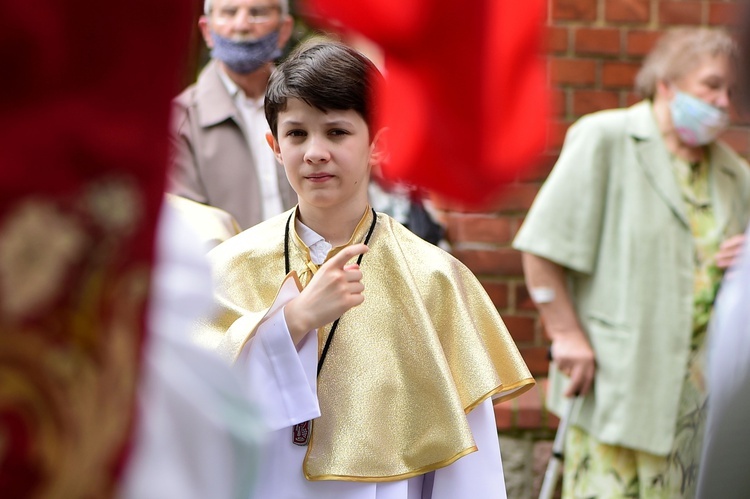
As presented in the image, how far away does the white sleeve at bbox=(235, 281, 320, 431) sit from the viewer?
236cm

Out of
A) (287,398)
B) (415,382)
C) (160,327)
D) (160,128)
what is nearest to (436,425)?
(415,382)

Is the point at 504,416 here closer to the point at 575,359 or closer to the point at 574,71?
the point at 575,359

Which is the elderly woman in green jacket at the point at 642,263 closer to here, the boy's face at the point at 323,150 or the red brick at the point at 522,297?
the red brick at the point at 522,297

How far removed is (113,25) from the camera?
2.77 feet

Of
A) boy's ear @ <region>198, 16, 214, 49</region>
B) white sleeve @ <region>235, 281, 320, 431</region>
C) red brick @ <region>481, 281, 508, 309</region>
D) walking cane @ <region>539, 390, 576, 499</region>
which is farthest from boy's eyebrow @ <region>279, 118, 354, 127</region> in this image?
red brick @ <region>481, 281, 508, 309</region>

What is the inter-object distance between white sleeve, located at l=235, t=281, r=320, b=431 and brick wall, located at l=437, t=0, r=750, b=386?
93.2 inches

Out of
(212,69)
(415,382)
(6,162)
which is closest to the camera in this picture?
(6,162)

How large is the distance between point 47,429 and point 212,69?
315cm

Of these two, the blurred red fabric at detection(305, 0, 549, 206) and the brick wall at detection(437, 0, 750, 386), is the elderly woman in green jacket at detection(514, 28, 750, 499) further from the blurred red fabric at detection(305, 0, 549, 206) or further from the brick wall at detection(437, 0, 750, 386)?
the blurred red fabric at detection(305, 0, 549, 206)

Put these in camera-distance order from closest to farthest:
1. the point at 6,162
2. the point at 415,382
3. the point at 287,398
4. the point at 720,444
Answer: the point at 6,162
the point at 720,444
the point at 287,398
the point at 415,382

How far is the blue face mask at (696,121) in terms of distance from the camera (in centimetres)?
400

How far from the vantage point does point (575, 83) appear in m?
4.88

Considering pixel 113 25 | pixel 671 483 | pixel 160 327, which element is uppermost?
pixel 113 25

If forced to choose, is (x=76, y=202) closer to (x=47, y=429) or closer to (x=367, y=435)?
(x=47, y=429)
